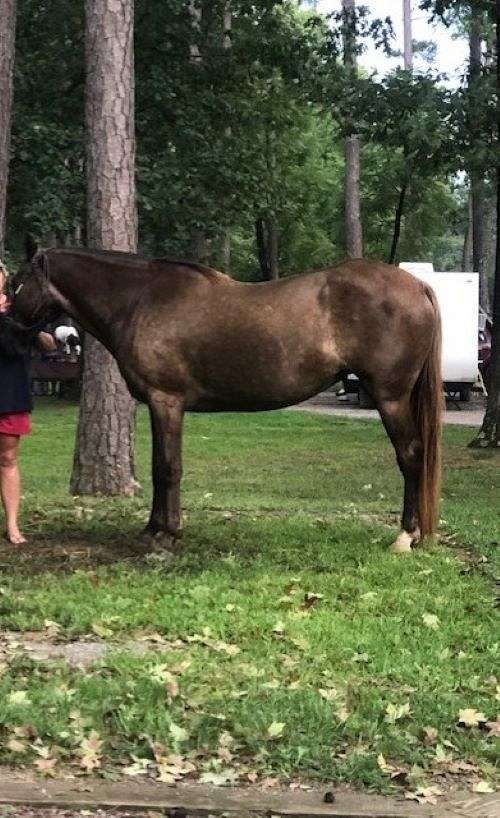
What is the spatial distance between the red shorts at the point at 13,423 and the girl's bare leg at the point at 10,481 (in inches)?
2.1

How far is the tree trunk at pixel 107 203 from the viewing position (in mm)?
10508

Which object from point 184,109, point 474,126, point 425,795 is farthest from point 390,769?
point 184,109

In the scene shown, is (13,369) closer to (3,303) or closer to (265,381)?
(3,303)

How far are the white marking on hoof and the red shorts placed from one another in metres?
2.67

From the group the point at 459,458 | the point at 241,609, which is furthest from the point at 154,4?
the point at 241,609

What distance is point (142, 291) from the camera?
7496 millimetres

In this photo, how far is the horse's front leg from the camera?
7434 mm

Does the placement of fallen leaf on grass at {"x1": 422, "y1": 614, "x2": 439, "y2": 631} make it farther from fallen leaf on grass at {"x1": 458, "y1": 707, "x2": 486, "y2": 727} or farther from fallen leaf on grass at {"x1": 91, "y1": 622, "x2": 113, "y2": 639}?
fallen leaf on grass at {"x1": 91, "y1": 622, "x2": 113, "y2": 639}

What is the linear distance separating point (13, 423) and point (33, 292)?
894 millimetres

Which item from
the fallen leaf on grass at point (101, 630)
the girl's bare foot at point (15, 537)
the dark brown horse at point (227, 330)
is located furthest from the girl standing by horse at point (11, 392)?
the fallen leaf on grass at point (101, 630)

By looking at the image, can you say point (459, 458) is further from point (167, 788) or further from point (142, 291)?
point (167, 788)

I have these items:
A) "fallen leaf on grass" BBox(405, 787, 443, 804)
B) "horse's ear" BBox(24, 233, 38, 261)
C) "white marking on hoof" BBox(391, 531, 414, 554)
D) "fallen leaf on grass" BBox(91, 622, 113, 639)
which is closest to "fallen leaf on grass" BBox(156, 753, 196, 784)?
"fallen leaf on grass" BBox(405, 787, 443, 804)

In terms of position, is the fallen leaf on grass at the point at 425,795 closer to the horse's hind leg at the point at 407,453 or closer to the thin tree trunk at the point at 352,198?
the horse's hind leg at the point at 407,453

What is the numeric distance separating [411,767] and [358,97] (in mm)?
14186
